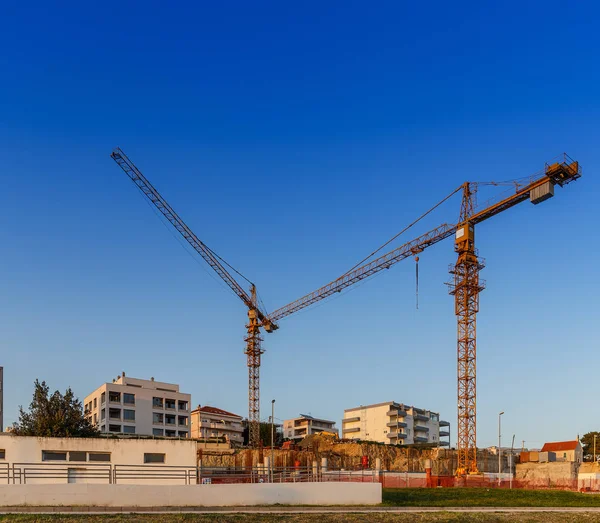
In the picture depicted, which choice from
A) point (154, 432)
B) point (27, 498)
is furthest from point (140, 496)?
point (154, 432)

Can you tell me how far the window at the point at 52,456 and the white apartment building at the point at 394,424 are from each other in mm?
114912

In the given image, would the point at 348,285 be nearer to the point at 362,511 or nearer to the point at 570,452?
the point at 570,452

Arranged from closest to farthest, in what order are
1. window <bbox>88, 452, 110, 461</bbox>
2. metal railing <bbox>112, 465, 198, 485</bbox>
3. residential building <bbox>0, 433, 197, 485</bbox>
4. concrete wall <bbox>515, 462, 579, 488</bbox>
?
1. metal railing <bbox>112, 465, 198, 485</bbox>
2. residential building <bbox>0, 433, 197, 485</bbox>
3. window <bbox>88, 452, 110, 461</bbox>
4. concrete wall <bbox>515, 462, 579, 488</bbox>

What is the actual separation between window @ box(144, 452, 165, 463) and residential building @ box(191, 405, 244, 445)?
343 feet

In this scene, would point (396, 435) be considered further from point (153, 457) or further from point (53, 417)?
point (153, 457)

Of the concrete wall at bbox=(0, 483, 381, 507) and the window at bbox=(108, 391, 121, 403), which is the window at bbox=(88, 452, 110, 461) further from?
the window at bbox=(108, 391, 121, 403)

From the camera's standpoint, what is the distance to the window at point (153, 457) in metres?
35.1

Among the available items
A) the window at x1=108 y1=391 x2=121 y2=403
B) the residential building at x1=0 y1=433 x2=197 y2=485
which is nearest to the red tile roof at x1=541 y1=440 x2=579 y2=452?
the window at x1=108 y1=391 x2=121 y2=403

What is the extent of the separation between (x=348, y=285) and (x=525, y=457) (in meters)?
38.1

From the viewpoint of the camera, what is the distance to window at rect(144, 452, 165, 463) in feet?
115

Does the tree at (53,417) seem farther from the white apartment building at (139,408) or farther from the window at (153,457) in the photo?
the white apartment building at (139,408)

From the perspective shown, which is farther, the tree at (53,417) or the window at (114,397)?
the window at (114,397)

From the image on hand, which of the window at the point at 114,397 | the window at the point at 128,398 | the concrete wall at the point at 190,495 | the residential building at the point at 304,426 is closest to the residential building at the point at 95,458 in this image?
the concrete wall at the point at 190,495

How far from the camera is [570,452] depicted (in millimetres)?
103750
